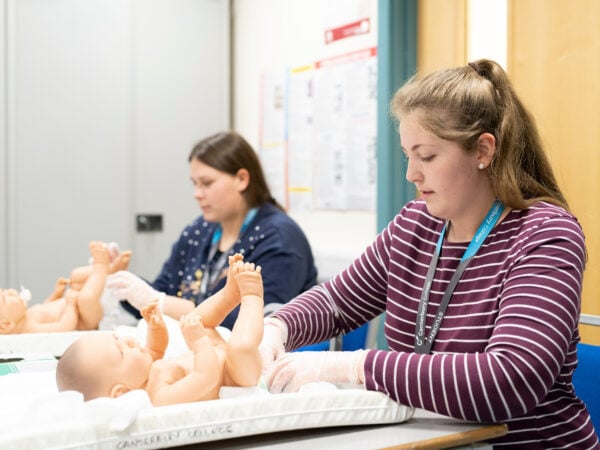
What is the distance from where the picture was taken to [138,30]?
11.3ft

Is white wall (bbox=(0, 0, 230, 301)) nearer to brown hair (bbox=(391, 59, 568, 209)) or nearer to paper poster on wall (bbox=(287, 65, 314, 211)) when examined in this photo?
paper poster on wall (bbox=(287, 65, 314, 211))

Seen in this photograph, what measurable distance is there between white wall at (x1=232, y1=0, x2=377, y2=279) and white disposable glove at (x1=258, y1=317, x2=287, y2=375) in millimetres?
1448

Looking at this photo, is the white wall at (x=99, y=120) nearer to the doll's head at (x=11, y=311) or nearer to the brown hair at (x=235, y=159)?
the brown hair at (x=235, y=159)

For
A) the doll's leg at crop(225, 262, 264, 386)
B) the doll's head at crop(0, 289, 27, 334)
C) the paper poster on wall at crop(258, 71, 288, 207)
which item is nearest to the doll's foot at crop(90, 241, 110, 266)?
the doll's head at crop(0, 289, 27, 334)

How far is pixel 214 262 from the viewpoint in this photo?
2467mm

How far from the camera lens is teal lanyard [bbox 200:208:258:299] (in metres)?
2.38

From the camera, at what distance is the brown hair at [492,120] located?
1.28 m

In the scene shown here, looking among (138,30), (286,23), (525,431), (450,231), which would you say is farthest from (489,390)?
(138,30)

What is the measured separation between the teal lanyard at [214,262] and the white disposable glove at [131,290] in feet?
1.15

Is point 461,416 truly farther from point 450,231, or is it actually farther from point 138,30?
point 138,30

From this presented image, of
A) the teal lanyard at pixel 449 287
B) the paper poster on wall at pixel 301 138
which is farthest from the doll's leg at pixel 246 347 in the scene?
the paper poster on wall at pixel 301 138

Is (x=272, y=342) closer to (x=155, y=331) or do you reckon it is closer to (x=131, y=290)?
(x=155, y=331)

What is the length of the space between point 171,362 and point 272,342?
26 centimetres

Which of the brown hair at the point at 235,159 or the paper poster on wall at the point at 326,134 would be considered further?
the paper poster on wall at the point at 326,134
